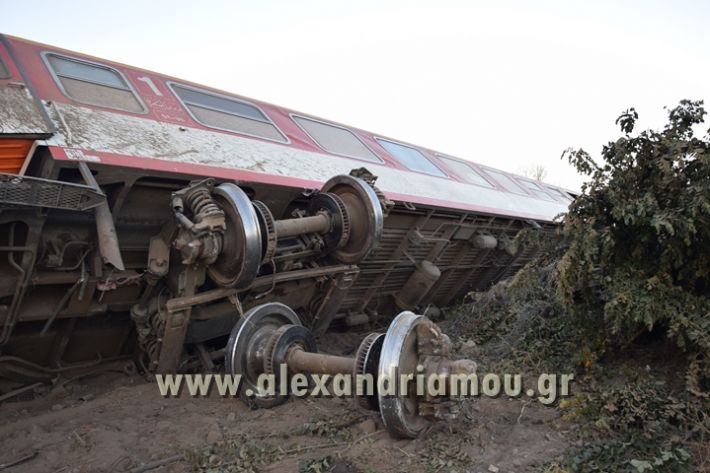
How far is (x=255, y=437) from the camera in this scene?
3.48 metres

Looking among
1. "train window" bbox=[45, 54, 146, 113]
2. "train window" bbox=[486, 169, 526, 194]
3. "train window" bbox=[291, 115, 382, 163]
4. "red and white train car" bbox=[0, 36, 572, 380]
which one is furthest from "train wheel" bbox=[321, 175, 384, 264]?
"train window" bbox=[486, 169, 526, 194]

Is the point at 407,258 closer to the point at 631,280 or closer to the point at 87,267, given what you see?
the point at 631,280

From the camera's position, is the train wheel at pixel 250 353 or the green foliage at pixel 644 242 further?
the train wheel at pixel 250 353

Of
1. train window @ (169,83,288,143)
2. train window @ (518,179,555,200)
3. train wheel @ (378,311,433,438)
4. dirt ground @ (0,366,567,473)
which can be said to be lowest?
dirt ground @ (0,366,567,473)

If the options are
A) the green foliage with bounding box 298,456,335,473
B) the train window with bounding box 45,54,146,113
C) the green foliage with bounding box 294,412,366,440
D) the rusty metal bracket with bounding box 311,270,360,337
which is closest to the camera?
the green foliage with bounding box 298,456,335,473

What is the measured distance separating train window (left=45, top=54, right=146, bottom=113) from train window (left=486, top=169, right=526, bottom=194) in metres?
8.17

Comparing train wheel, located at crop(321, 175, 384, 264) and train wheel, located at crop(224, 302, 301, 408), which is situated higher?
train wheel, located at crop(321, 175, 384, 264)

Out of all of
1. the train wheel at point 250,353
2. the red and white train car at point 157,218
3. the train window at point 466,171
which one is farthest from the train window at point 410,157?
the train wheel at point 250,353

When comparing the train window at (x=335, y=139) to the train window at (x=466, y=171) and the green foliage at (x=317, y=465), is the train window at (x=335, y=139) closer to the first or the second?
the train window at (x=466, y=171)

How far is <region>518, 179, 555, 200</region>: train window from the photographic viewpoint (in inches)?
498

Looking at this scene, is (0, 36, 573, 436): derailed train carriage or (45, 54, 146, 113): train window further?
(45, 54, 146, 113): train window

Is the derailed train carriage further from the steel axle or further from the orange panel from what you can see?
the steel axle

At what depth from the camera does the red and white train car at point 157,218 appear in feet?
11.6

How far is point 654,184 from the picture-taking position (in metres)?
3.83
